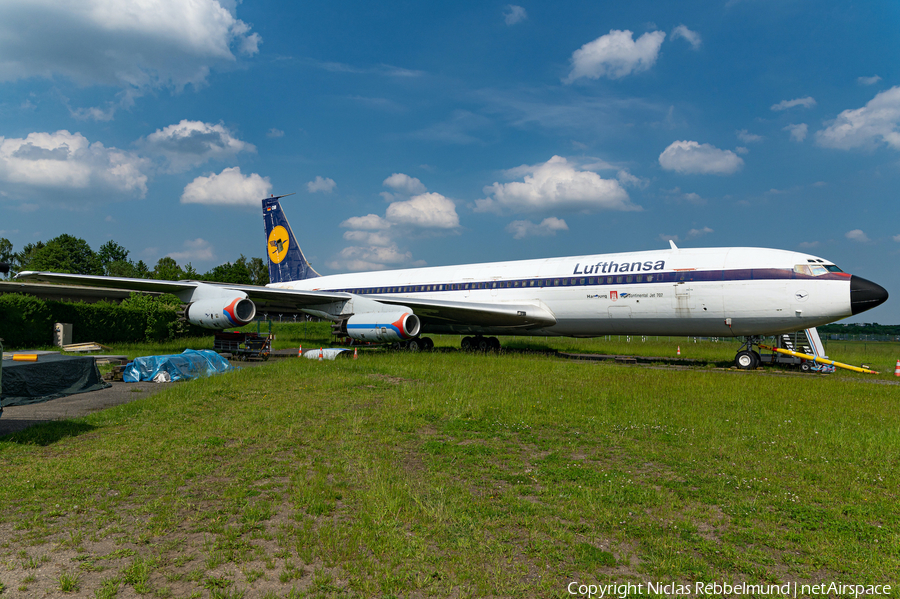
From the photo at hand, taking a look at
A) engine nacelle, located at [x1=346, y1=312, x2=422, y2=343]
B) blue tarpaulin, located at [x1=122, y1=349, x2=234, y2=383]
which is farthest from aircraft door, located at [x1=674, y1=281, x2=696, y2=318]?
blue tarpaulin, located at [x1=122, y1=349, x2=234, y2=383]

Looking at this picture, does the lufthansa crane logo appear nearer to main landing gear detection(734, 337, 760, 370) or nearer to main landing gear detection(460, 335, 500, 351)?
main landing gear detection(460, 335, 500, 351)

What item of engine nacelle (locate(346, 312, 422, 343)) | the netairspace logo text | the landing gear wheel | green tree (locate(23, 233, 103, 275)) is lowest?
the netairspace logo text

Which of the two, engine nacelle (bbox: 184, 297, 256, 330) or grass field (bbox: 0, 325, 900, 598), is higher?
engine nacelle (bbox: 184, 297, 256, 330)

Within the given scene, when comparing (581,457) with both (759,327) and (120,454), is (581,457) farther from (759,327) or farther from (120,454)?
(759,327)

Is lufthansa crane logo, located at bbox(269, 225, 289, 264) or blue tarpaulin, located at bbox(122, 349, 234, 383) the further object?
lufthansa crane logo, located at bbox(269, 225, 289, 264)

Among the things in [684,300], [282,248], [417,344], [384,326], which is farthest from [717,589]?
[282,248]

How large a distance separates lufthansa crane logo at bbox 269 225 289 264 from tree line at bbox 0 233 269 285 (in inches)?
1823

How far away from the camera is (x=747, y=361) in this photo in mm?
16312

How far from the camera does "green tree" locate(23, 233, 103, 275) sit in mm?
72250

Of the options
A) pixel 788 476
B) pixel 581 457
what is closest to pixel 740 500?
pixel 788 476

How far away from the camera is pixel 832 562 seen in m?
3.41

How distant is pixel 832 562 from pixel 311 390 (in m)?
8.94

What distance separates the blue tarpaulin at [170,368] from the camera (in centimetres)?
1202

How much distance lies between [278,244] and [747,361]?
2376cm
